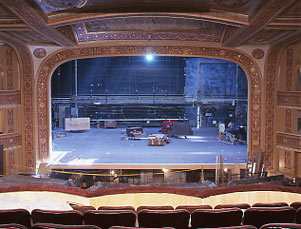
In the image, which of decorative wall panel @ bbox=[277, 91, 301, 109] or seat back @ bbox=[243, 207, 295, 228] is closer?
seat back @ bbox=[243, 207, 295, 228]

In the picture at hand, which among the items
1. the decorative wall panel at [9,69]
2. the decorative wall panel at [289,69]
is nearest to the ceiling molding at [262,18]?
Answer: the decorative wall panel at [289,69]

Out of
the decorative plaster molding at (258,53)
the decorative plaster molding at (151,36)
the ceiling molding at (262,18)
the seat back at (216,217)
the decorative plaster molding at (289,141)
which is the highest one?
the decorative plaster molding at (151,36)

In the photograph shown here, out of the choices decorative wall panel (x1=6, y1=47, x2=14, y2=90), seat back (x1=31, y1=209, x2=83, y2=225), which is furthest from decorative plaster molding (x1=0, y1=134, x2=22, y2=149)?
seat back (x1=31, y1=209, x2=83, y2=225)

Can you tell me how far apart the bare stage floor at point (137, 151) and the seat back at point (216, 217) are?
782 centimetres

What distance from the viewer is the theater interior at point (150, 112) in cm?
342

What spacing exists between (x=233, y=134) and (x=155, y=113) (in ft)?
19.0

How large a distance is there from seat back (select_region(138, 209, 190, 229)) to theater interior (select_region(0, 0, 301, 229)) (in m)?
0.01

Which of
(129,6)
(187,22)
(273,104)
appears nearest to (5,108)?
(129,6)

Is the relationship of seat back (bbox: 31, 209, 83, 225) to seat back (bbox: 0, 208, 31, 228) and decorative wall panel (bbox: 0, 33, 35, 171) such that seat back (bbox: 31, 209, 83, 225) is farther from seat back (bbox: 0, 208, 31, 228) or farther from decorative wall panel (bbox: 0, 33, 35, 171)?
decorative wall panel (bbox: 0, 33, 35, 171)

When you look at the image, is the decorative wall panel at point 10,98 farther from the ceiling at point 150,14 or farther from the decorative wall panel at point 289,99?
the decorative wall panel at point 289,99

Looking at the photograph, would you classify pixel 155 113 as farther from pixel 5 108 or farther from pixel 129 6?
pixel 129 6

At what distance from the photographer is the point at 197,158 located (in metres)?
10.9

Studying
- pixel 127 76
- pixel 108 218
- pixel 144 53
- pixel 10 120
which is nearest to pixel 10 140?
pixel 10 120

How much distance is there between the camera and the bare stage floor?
10.8m
